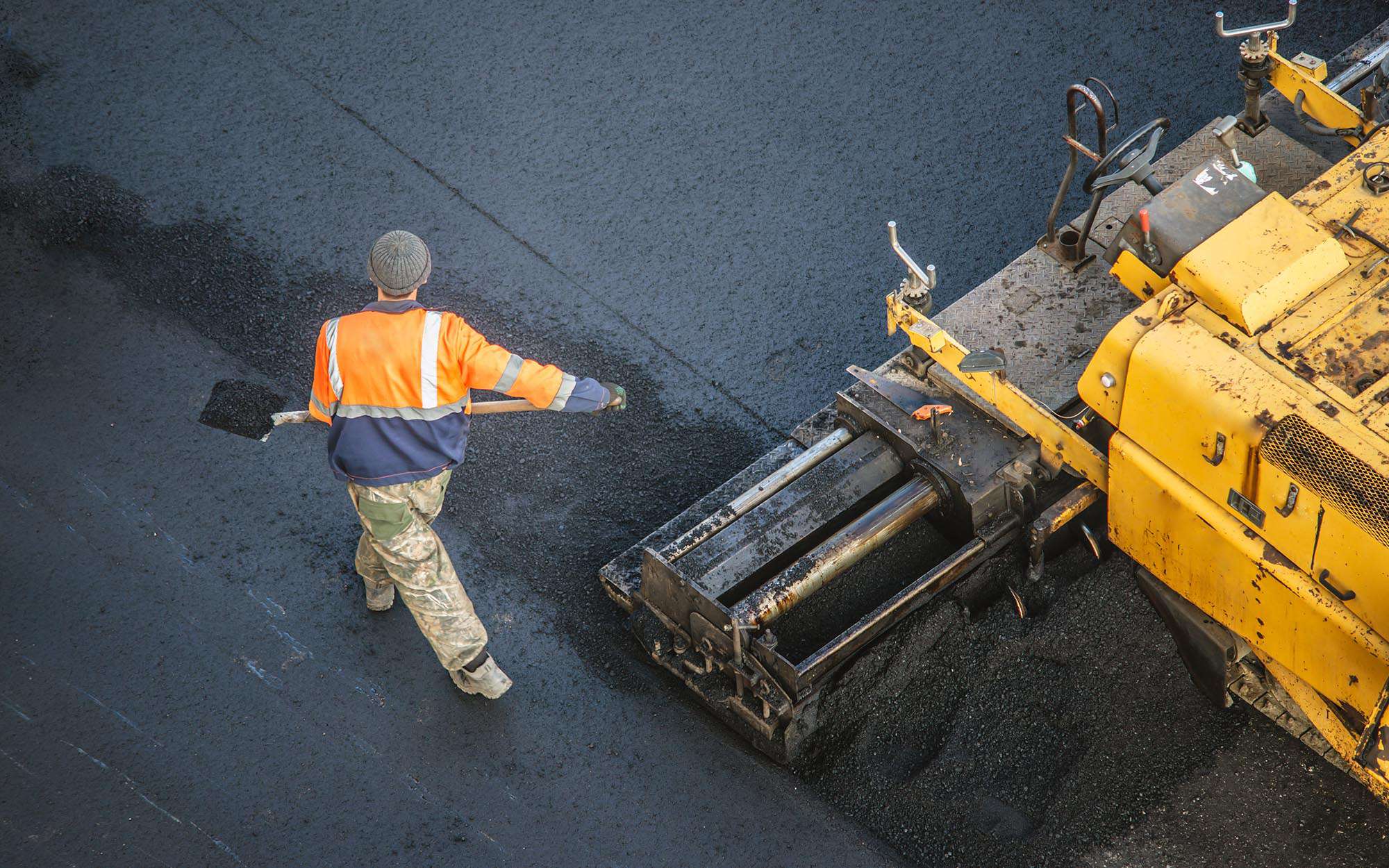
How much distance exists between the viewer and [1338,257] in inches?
179

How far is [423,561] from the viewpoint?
4.91 metres

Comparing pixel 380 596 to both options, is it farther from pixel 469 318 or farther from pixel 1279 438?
pixel 1279 438

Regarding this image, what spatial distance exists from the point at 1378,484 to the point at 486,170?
14.3 ft

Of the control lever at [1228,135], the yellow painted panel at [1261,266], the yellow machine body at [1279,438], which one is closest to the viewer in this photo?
the yellow machine body at [1279,438]

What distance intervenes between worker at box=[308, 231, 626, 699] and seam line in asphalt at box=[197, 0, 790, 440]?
1206 mm

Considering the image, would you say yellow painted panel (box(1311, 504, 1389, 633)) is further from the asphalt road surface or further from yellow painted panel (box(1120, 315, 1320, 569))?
Result: the asphalt road surface

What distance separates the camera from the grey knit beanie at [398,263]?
4641 mm

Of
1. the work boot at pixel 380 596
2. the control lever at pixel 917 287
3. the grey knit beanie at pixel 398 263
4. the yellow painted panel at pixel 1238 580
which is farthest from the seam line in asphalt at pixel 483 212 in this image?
the grey knit beanie at pixel 398 263

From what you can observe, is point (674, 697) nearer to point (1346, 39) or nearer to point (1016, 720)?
point (1016, 720)

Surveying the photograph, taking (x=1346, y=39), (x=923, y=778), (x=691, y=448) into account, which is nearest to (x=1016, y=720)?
(x=923, y=778)

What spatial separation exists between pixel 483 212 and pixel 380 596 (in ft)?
7.18

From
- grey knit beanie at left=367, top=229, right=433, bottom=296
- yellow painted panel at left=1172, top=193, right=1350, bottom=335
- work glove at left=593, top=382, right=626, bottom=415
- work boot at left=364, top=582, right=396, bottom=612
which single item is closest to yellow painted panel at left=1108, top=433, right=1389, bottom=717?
yellow painted panel at left=1172, top=193, right=1350, bottom=335

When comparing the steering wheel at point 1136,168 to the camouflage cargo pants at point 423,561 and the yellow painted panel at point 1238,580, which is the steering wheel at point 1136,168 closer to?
the yellow painted panel at point 1238,580

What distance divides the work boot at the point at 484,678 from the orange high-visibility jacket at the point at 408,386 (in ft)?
2.43
